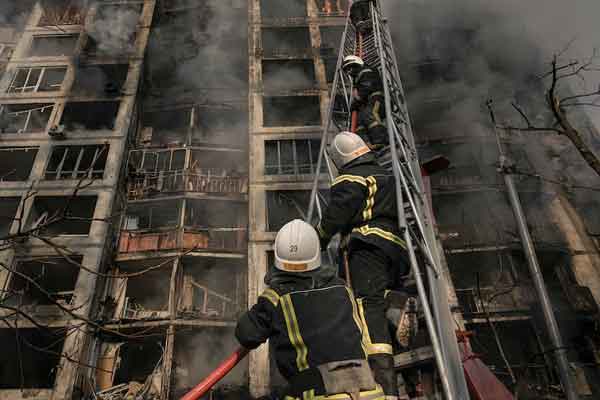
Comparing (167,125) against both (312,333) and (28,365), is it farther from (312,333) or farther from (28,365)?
(312,333)

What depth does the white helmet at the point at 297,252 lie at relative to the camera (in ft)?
10.7

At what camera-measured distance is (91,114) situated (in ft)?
59.0

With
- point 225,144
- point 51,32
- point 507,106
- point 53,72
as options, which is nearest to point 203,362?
point 225,144

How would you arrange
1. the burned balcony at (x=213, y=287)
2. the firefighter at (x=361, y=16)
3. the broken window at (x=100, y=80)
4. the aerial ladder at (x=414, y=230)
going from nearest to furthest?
the aerial ladder at (x=414, y=230) → the firefighter at (x=361, y=16) → the burned balcony at (x=213, y=287) → the broken window at (x=100, y=80)

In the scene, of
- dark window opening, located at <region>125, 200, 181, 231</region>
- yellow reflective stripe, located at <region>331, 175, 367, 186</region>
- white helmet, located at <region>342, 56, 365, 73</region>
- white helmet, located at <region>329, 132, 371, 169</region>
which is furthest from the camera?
dark window opening, located at <region>125, 200, 181, 231</region>

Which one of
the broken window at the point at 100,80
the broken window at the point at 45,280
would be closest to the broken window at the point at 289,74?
the broken window at the point at 100,80

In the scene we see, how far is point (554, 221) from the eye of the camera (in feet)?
48.4

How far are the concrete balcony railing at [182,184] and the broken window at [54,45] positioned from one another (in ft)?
30.4

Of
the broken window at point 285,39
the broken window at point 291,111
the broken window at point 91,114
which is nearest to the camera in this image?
the broken window at point 291,111

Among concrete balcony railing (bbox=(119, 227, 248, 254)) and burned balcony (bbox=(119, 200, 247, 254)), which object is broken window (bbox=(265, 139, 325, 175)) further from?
concrete balcony railing (bbox=(119, 227, 248, 254))

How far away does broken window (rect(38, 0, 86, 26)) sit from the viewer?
20.2 metres

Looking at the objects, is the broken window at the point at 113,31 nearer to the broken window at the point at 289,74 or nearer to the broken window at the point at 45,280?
the broken window at the point at 289,74

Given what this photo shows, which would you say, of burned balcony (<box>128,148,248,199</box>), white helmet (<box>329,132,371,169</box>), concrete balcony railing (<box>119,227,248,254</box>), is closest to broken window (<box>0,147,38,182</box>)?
burned balcony (<box>128,148,248,199</box>)

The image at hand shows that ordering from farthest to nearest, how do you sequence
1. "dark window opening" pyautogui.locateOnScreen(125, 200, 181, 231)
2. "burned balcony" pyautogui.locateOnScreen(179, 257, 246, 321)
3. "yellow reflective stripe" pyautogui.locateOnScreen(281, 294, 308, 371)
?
"dark window opening" pyautogui.locateOnScreen(125, 200, 181, 231) < "burned balcony" pyautogui.locateOnScreen(179, 257, 246, 321) < "yellow reflective stripe" pyautogui.locateOnScreen(281, 294, 308, 371)
